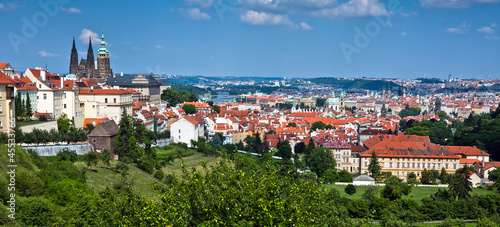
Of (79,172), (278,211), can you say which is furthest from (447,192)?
(278,211)

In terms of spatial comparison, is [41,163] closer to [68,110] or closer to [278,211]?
[68,110]

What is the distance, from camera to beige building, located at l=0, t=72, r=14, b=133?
30.9 metres

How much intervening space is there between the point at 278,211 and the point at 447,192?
3145 cm

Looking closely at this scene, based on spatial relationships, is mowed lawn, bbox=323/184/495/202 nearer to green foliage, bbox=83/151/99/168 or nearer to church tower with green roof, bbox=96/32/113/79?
green foliage, bbox=83/151/99/168

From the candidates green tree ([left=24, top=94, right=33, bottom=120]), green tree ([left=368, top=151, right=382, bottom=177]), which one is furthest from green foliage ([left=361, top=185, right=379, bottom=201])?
green tree ([left=24, top=94, right=33, bottom=120])

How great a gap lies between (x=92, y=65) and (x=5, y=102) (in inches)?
2433

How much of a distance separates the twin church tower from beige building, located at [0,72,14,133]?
5816 centimetres

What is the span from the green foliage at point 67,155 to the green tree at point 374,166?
32.8 m

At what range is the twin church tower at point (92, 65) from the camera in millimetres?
89912

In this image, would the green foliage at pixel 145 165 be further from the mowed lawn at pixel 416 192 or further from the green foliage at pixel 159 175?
the mowed lawn at pixel 416 192

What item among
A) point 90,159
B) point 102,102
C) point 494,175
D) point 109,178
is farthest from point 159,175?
point 494,175

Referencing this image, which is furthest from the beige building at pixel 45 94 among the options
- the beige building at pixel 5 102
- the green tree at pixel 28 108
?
the beige building at pixel 5 102

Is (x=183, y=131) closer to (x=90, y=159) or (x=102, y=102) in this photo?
(x=102, y=102)

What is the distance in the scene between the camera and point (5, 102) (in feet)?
102
